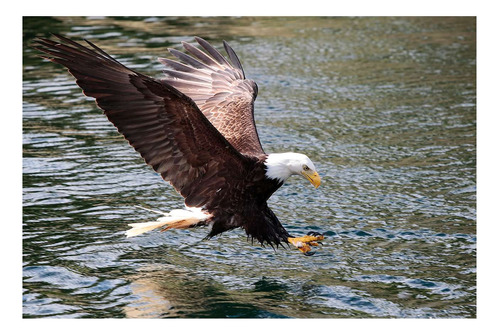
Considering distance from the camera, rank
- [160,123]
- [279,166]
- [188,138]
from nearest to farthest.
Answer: [160,123] < [188,138] < [279,166]

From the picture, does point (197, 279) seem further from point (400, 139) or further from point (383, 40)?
point (383, 40)

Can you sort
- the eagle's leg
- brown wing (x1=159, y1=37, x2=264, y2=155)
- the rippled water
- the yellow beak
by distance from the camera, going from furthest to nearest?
brown wing (x1=159, y1=37, x2=264, y2=155) → the eagle's leg → the yellow beak → the rippled water

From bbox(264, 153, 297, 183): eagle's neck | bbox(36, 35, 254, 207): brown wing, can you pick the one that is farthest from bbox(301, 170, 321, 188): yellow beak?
bbox(36, 35, 254, 207): brown wing

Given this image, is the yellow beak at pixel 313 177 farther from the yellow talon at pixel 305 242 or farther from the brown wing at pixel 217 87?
the brown wing at pixel 217 87

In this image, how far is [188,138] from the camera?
5.07m

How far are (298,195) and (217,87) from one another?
125 cm

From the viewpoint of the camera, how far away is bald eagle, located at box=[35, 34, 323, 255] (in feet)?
15.5

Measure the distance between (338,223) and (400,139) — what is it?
215 cm

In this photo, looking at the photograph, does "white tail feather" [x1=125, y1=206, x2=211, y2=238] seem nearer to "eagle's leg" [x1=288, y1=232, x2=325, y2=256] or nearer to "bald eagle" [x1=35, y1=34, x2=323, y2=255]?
"bald eagle" [x1=35, y1=34, x2=323, y2=255]

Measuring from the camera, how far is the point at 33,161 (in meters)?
7.23

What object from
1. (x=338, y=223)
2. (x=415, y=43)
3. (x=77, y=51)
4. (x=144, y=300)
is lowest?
(x=144, y=300)

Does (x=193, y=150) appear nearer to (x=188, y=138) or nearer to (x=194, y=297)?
(x=188, y=138)

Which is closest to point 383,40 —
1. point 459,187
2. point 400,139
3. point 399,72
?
point 399,72

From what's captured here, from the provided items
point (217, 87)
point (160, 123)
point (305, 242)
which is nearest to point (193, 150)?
point (160, 123)
